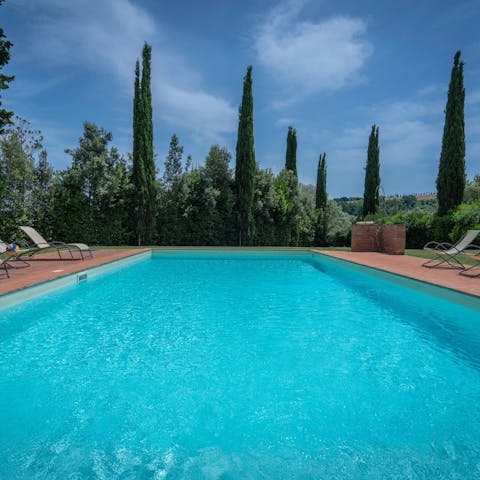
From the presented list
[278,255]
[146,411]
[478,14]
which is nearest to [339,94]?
[478,14]

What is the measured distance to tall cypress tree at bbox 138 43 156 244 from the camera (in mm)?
15812

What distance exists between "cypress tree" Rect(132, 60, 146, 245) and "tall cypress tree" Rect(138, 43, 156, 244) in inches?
4.2

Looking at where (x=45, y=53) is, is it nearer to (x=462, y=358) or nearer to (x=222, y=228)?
(x=222, y=228)

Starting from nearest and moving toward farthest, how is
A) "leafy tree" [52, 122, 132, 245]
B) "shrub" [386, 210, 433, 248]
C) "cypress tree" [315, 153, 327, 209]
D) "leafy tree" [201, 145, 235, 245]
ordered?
"leafy tree" [52, 122, 132, 245] → "shrub" [386, 210, 433, 248] → "leafy tree" [201, 145, 235, 245] → "cypress tree" [315, 153, 327, 209]

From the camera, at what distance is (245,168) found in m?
17.4

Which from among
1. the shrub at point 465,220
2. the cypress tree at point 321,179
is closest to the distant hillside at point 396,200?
the cypress tree at point 321,179

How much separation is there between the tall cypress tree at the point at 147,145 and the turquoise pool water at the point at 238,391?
10705 millimetres

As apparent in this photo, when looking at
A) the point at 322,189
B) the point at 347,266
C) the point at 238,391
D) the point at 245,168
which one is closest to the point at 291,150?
the point at 322,189

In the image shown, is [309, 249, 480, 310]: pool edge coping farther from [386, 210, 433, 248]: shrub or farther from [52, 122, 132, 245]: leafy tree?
[52, 122, 132, 245]: leafy tree

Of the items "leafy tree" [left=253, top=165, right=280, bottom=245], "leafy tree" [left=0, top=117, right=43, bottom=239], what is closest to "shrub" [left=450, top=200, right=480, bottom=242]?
"leafy tree" [left=253, top=165, right=280, bottom=245]

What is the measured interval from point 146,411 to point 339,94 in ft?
51.2

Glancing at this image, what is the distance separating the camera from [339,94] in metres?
15.1

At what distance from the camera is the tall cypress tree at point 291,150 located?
2527 centimetres

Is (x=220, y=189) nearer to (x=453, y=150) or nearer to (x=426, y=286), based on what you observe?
(x=453, y=150)
